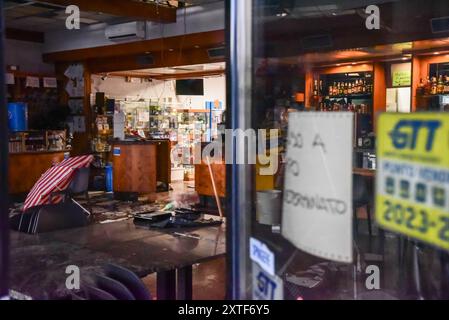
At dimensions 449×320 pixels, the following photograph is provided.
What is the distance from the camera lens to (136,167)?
1023 centimetres

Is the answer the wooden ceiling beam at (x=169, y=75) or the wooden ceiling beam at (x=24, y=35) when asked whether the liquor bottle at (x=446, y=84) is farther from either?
the wooden ceiling beam at (x=24, y=35)

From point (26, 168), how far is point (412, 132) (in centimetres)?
945

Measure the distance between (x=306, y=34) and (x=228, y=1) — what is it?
6251 mm

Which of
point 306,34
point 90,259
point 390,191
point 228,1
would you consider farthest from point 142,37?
point 390,191

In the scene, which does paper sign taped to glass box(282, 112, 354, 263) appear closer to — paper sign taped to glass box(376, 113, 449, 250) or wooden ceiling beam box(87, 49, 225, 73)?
paper sign taped to glass box(376, 113, 449, 250)

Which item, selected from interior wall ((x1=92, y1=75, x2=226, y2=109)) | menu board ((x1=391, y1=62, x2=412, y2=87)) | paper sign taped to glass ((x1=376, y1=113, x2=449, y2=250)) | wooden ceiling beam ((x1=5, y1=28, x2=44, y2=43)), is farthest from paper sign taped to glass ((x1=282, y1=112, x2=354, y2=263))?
interior wall ((x1=92, y1=75, x2=226, y2=109))

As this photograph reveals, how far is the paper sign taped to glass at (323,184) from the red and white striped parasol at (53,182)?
12.6 ft

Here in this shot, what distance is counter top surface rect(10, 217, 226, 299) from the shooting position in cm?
255

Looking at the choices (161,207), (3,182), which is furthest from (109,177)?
(3,182)

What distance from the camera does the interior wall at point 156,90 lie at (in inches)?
541

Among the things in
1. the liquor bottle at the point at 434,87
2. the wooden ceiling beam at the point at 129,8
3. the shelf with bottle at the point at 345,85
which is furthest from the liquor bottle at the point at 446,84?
the wooden ceiling beam at the point at 129,8

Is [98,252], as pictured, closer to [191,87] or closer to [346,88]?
[346,88]

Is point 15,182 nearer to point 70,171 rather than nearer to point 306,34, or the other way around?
point 70,171

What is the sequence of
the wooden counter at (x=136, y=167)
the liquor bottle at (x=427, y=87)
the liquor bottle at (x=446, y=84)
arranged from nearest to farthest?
the liquor bottle at (x=446, y=84), the liquor bottle at (x=427, y=87), the wooden counter at (x=136, y=167)
